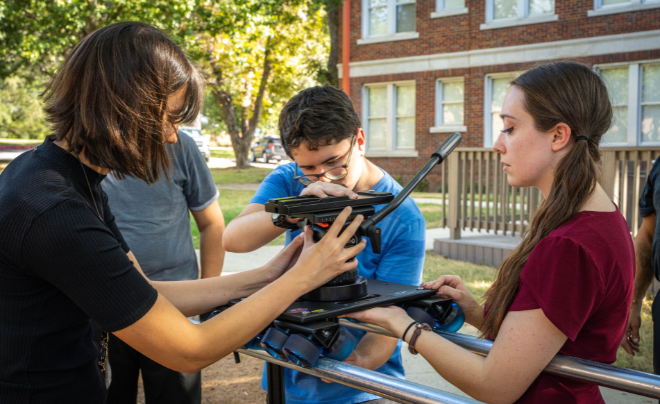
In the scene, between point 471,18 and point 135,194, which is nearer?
point 135,194

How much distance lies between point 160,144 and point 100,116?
202 millimetres

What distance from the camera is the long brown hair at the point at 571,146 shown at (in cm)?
162

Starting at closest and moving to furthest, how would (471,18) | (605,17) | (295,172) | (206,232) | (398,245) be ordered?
(398,245)
(295,172)
(206,232)
(605,17)
(471,18)

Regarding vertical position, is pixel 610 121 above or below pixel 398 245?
above

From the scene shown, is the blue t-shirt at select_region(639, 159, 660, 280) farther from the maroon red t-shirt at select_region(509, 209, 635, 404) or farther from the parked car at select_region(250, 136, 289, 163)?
the parked car at select_region(250, 136, 289, 163)

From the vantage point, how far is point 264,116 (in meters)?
29.4

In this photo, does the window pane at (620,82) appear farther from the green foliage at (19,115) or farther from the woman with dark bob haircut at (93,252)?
the green foliage at (19,115)

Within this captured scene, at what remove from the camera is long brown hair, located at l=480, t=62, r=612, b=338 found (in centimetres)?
162

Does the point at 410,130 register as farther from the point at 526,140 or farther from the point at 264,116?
the point at 526,140

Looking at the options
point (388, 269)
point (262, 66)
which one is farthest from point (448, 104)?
point (388, 269)

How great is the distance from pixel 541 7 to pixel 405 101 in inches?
185

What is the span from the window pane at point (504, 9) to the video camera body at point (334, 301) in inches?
622

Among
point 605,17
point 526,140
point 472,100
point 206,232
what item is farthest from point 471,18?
point 526,140

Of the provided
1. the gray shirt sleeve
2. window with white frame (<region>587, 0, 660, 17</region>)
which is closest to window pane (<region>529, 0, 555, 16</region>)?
window with white frame (<region>587, 0, 660, 17</region>)
